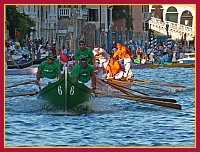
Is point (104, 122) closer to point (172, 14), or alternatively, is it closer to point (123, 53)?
point (123, 53)

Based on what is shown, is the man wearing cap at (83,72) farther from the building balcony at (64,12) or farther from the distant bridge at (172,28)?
the distant bridge at (172,28)

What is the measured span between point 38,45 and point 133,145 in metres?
1.43

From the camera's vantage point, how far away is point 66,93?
30.6ft

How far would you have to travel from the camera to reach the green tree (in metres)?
9.30

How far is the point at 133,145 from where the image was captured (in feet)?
28.8

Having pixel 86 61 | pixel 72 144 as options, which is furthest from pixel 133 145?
pixel 86 61

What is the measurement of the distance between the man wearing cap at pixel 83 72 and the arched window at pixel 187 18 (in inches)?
35.6

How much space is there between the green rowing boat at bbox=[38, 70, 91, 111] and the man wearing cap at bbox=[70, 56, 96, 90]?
11 cm

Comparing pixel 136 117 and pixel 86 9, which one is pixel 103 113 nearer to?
pixel 136 117

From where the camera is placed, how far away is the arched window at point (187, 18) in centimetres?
930

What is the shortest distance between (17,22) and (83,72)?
2.35 ft

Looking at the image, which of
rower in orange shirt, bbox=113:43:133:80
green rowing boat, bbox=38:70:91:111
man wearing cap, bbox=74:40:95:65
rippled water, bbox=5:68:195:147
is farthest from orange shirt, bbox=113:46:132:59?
green rowing boat, bbox=38:70:91:111

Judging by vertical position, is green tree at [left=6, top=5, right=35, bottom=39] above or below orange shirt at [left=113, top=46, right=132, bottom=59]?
above

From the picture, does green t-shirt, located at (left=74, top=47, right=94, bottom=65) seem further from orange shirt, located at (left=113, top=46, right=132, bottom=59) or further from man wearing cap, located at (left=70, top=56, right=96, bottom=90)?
orange shirt, located at (left=113, top=46, right=132, bottom=59)
